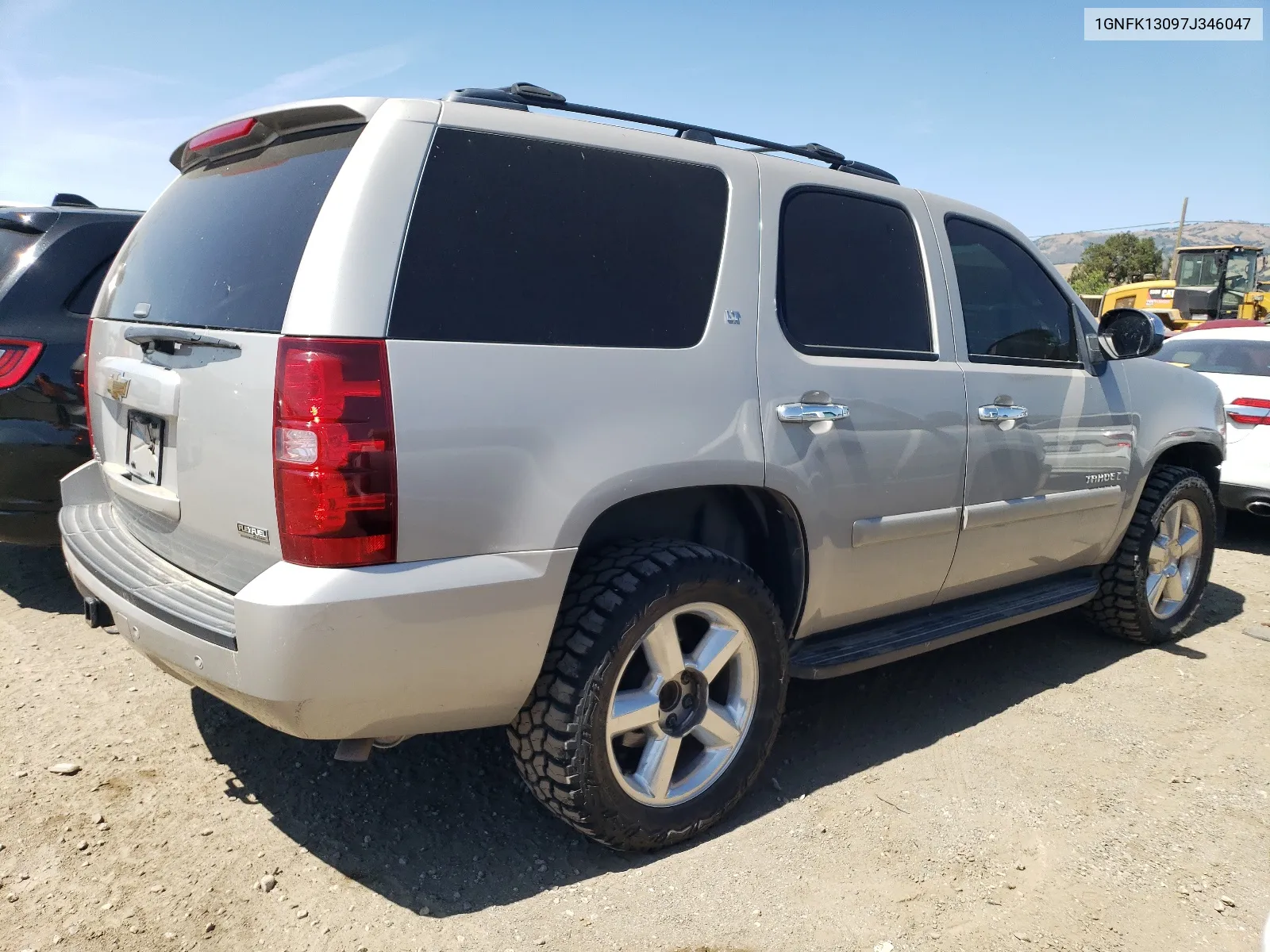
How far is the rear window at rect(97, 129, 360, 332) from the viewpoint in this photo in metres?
2.19

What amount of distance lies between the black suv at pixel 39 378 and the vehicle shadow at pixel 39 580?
0.59m

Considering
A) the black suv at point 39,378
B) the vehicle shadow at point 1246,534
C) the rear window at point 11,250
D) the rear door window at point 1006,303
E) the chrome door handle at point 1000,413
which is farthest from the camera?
the vehicle shadow at point 1246,534

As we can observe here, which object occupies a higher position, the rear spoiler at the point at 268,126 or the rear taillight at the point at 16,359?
the rear spoiler at the point at 268,126

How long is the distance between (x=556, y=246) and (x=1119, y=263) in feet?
181

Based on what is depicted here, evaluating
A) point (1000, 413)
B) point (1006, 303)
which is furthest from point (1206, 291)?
point (1000, 413)

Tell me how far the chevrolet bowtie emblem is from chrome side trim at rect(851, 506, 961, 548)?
2143mm

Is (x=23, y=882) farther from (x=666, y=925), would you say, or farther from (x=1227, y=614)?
(x=1227, y=614)

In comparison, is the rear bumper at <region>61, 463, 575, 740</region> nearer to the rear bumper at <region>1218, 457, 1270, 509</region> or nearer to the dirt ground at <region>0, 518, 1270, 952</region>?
the dirt ground at <region>0, 518, 1270, 952</region>

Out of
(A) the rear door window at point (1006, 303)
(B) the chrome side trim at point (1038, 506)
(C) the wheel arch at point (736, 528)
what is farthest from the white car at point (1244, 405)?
(C) the wheel arch at point (736, 528)

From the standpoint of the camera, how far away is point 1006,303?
370 cm

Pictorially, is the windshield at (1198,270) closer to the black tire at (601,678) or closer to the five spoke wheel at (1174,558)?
the five spoke wheel at (1174,558)

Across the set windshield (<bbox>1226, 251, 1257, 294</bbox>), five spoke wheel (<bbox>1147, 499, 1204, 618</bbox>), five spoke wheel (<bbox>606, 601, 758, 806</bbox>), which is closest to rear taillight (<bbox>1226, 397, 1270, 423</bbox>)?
five spoke wheel (<bbox>1147, 499, 1204, 618</bbox>)

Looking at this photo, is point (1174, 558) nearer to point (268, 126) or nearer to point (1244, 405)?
point (1244, 405)

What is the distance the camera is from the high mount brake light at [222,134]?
2.52 meters
